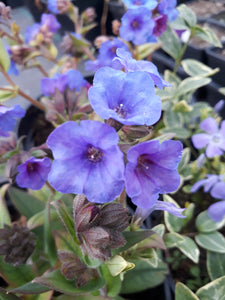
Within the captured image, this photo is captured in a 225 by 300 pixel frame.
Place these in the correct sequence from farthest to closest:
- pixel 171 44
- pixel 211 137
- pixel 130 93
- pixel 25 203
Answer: pixel 171 44
pixel 211 137
pixel 25 203
pixel 130 93

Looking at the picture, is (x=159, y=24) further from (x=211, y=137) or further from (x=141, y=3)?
(x=211, y=137)

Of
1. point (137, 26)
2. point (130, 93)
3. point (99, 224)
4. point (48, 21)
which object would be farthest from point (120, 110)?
point (48, 21)

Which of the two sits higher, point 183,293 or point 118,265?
point 118,265

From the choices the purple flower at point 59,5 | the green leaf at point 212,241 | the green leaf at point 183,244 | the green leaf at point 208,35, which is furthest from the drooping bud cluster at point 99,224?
the purple flower at point 59,5

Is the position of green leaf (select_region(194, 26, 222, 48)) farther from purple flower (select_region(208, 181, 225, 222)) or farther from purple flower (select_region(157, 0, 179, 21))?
purple flower (select_region(208, 181, 225, 222))

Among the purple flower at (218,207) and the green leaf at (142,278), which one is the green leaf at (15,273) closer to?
the green leaf at (142,278)

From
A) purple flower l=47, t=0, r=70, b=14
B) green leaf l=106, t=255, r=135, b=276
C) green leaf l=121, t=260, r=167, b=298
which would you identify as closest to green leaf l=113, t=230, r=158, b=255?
green leaf l=106, t=255, r=135, b=276

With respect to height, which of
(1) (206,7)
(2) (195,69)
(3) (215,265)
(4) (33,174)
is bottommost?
(3) (215,265)
